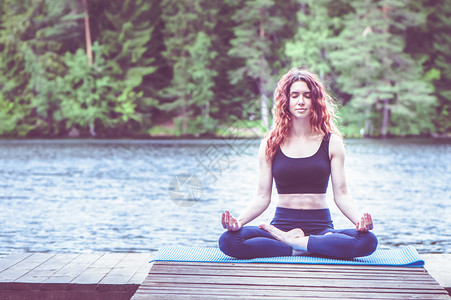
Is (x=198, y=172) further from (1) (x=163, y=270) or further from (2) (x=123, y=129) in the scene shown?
(2) (x=123, y=129)

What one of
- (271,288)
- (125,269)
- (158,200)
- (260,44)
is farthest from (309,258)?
(260,44)

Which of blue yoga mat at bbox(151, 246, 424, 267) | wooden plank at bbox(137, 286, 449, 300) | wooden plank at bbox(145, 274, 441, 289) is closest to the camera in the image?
wooden plank at bbox(137, 286, 449, 300)

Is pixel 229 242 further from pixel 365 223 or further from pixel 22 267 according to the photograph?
pixel 22 267

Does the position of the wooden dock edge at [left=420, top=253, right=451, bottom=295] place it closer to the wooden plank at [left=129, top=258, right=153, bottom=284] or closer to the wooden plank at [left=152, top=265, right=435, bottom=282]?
the wooden plank at [left=152, top=265, right=435, bottom=282]

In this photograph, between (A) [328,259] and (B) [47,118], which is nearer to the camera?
(A) [328,259]

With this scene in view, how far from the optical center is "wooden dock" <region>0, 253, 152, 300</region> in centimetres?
366

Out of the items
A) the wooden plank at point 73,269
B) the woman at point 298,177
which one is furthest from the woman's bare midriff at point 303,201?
the wooden plank at point 73,269

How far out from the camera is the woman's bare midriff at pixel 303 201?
12.8 feet

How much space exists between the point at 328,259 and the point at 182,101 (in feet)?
116

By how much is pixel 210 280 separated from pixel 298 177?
90 centimetres

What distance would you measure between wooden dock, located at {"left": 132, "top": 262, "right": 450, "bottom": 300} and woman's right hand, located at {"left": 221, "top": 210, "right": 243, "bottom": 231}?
23 cm

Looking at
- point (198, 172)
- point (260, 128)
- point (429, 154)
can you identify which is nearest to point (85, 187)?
point (198, 172)

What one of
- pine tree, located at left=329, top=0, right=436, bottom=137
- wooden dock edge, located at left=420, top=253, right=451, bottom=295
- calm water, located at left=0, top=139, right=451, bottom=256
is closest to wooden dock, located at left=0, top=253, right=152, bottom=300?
wooden dock edge, located at left=420, top=253, right=451, bottom=295

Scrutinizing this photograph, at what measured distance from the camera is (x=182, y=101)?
127 feet
